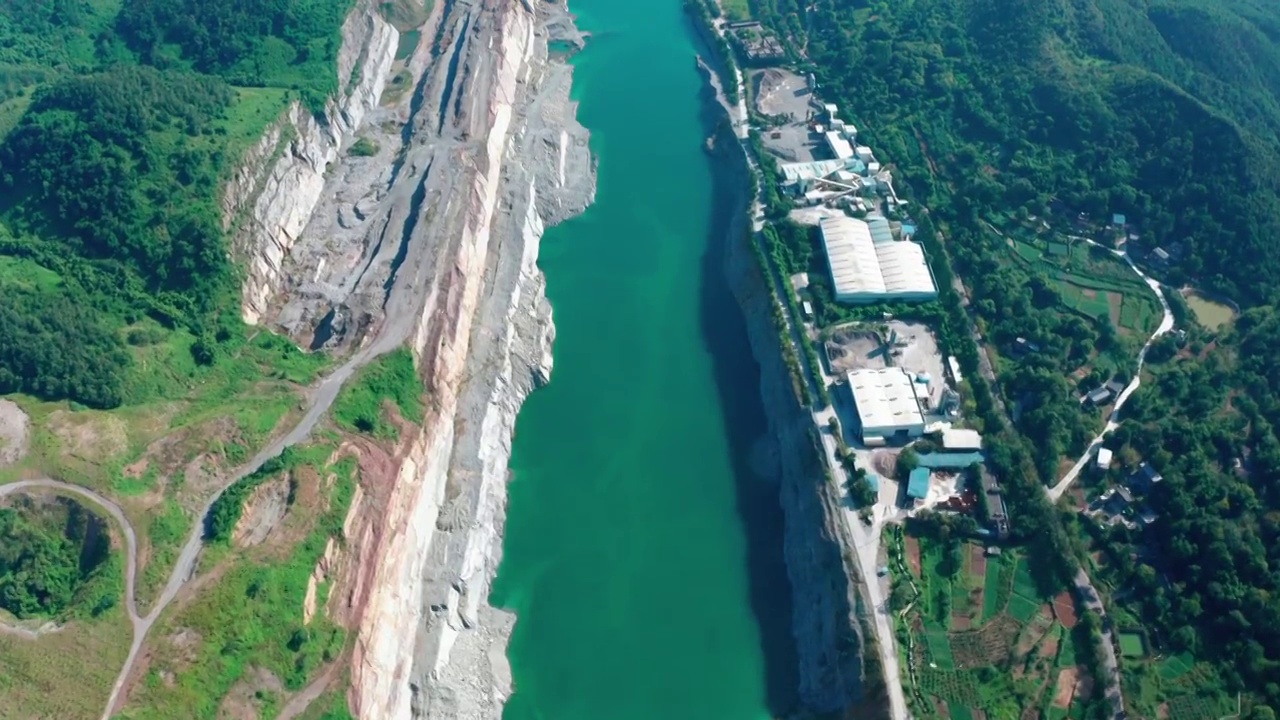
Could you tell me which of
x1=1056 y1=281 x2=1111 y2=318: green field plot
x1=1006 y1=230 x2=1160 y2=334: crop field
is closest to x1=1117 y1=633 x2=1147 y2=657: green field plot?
x1=1006 y1=230 x2=1160 y2=334: crop field

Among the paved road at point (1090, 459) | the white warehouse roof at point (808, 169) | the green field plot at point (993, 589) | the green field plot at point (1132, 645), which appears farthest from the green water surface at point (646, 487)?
the green field plot at point (1132, 645)

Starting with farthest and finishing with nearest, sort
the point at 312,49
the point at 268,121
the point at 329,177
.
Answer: the point at 312,49, the point at 329,177, the point at 268,121

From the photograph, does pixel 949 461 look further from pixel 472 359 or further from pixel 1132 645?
pixel 472 359

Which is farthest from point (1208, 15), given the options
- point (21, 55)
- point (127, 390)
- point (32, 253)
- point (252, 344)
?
point (21, 55)

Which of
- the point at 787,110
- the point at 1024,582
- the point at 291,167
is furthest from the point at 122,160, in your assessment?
the point at 1024,582

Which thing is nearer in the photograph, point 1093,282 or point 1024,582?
point 1024,582

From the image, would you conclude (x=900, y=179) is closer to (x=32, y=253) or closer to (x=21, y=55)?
(x=32, y=253)
